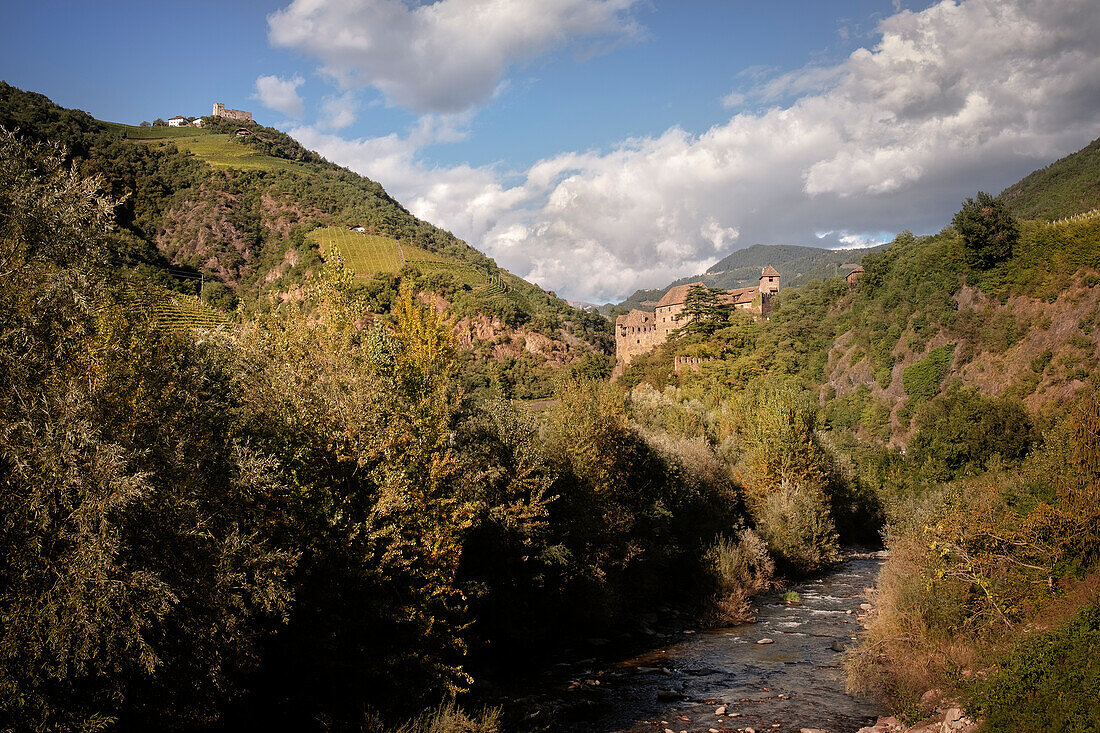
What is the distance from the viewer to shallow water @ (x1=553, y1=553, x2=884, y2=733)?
16438 mm

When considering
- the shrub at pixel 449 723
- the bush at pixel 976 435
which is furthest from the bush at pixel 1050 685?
the bush at pixel 976 435

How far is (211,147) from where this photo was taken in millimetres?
150625

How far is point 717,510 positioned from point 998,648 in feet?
70.4

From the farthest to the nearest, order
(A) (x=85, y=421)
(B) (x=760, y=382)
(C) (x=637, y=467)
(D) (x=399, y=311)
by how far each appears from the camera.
Result: (B) (x=760, y=382), (C) (x=637, y=467), (D) (x=399, y=311), (A) (x=85, y=421)

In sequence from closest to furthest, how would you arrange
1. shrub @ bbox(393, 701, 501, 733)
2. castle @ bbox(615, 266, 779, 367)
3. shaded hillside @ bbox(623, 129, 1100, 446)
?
shrub @ bbox(393, 701, 501, 733) → shaded hillside @ bbox(623, 129, 1100, 446) → castle @ bbox(615, 266, 779, 367)

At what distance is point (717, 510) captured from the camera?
118ft

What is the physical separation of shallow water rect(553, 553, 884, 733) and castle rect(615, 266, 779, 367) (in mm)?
97123

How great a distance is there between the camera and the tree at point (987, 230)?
60.8 meters

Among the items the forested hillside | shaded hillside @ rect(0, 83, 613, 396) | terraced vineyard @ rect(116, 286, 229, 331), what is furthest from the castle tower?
terraced vineyard @ rect(116, 286, 229, 331)

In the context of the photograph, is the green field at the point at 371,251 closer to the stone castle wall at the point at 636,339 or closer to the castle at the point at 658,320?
the stone castle wall at the point at 636,339

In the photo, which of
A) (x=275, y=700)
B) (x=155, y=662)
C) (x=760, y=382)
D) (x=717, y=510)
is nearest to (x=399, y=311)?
(x=275, y=700)

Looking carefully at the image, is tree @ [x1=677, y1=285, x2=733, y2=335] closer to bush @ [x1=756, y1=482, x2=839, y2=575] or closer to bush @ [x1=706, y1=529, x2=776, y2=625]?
bush @ [x1=756, y1=482, x2=839, y2=575]

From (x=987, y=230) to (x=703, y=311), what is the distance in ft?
164

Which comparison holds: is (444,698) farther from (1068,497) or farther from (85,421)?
(1068,497)
